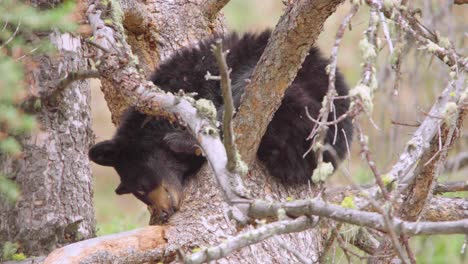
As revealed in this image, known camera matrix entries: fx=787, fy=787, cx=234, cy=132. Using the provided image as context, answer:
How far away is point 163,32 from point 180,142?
92 centimetres

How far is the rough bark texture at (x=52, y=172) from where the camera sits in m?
4.33

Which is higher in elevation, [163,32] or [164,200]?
[163,32]

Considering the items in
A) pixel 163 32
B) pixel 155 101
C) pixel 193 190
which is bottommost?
pixel 193 190

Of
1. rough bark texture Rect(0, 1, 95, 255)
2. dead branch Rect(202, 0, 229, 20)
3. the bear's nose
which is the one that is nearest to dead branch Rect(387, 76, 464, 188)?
the bear's nose

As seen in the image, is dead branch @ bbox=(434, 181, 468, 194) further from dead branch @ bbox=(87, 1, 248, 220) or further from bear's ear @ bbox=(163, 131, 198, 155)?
dead branch @ bbox=(87, 1, 248, 220)

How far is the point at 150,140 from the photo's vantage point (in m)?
5.38

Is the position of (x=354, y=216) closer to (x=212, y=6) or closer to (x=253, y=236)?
(x=253, y=236)

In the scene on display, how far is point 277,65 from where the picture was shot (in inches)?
144

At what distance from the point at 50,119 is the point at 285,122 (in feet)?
4.71

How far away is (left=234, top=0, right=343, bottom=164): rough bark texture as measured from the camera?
3.46m

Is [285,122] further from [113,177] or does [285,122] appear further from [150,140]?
[113,177]

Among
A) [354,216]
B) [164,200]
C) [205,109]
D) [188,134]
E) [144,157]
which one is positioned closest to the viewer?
[354,216]

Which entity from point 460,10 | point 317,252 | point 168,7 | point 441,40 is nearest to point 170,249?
point 317,252

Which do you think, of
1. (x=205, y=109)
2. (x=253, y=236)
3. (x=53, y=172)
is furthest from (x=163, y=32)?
(x=253, y=236)
